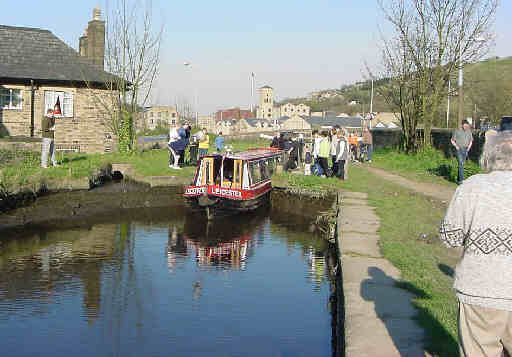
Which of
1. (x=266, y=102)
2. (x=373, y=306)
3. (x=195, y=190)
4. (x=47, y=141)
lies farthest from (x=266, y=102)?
(x=373, y=306)

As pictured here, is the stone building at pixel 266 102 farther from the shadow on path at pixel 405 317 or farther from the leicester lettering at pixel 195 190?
the shadow on path at pixel 405 317

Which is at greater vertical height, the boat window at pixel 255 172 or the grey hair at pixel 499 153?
the grey hair at pixel 499 153

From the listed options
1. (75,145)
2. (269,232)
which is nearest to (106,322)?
(269,232)

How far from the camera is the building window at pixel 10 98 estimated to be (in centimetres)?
2725

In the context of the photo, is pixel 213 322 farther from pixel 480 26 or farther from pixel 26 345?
pixel 480 26

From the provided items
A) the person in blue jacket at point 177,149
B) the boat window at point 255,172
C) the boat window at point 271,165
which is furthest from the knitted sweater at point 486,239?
the person in blue jacket at point 177,149

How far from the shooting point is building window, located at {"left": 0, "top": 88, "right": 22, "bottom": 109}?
2725 centimetres

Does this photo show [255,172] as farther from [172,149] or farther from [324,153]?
[172,149]

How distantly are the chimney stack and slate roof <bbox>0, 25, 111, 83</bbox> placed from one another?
2.43ft

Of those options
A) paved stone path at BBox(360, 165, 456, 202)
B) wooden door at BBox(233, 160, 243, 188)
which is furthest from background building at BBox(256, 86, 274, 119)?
wooden door at BBox(233, 160, 243, 188)

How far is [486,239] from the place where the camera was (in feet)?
12.5

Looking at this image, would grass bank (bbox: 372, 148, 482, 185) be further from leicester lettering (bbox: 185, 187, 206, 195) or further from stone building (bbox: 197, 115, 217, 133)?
stone building (bbox: 197, 115, 217, 133)

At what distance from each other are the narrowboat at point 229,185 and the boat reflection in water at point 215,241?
1.38ft

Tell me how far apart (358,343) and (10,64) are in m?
25.9
